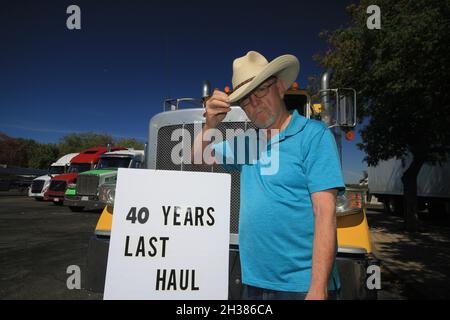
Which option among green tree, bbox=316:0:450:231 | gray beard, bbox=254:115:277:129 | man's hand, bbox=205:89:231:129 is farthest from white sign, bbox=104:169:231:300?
green tree, bbox=316:0:450:231

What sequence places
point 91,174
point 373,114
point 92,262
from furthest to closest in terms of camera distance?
point 91,174 < point 373,114 < point 92,262

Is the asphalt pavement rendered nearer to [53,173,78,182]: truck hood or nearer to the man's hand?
Result: the man's hand

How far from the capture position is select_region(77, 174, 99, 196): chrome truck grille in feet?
46.4

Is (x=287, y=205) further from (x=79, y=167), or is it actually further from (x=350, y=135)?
(x=79, y=167)

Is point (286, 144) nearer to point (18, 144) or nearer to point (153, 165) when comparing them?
point (153, 165)

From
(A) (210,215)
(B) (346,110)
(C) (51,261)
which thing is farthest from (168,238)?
(C) (51,261)

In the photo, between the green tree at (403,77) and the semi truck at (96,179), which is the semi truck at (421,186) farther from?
the semi truck at (96,179)

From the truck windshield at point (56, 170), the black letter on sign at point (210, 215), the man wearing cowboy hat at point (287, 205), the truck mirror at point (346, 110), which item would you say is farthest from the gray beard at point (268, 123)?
the truck windshield at point (56, 170)

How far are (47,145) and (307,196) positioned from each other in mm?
75359

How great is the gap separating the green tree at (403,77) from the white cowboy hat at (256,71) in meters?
5.91

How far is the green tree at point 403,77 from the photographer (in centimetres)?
717

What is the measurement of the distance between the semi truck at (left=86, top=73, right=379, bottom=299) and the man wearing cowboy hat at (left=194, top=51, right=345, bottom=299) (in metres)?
1.01
